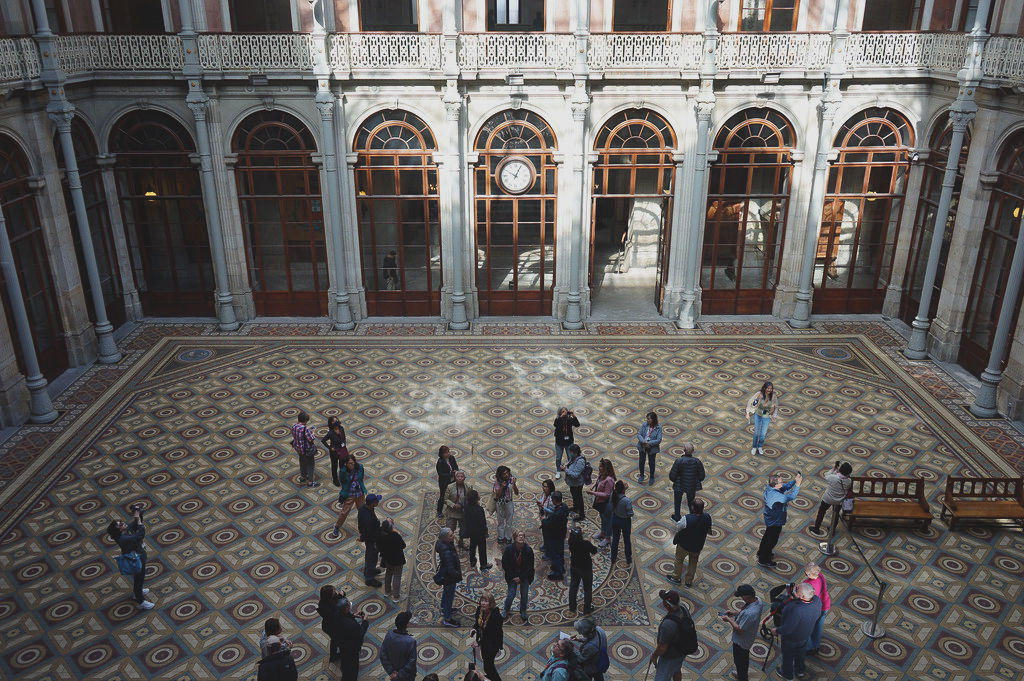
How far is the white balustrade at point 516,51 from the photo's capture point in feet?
58.6

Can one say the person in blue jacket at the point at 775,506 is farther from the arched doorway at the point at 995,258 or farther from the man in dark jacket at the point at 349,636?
the arched doorway at the point at 995,258

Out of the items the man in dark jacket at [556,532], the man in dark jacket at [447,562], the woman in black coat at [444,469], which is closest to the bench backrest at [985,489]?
the man in dark jacket at [556,532]

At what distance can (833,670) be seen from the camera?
9727 mm

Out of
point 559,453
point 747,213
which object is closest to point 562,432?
point 559,453

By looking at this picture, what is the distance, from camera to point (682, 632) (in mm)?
8641

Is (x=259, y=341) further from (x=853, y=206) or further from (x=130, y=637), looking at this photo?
(x=853, y=206)

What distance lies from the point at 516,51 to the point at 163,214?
9.22 metres

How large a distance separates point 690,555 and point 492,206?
11291mm

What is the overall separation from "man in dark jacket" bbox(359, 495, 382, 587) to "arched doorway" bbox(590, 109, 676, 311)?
10675mm

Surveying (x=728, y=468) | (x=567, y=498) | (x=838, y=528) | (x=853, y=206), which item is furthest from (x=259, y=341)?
(x=853, y=206)

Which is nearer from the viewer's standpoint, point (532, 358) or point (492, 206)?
point (532, 358)

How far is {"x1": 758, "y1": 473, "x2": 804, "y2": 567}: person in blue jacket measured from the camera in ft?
36.0

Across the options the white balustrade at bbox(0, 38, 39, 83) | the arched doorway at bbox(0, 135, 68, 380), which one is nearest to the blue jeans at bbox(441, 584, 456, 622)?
the arched doorway at bbox(0, 135, 68, 380)

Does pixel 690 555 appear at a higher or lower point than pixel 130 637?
higher
